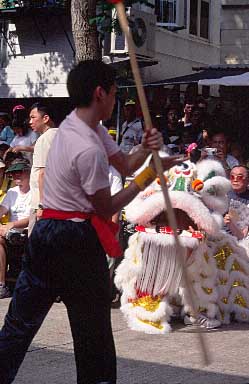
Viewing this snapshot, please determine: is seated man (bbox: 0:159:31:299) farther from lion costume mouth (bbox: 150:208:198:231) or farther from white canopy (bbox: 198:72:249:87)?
white canopy (bbox: 198:72:249:87)

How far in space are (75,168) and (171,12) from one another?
17553 millimetres

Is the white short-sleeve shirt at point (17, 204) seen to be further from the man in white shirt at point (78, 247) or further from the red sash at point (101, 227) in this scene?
the red sash at point (101, 227)

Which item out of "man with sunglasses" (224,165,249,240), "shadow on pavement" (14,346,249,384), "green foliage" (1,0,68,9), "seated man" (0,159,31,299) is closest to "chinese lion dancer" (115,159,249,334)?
"man with sunglasses" (224,165,249,240)

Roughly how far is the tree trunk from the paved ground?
3.26 meters

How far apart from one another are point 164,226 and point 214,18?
54.5ft

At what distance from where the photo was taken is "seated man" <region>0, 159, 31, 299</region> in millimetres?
9492

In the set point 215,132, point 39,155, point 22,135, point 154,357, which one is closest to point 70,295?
point 154,357

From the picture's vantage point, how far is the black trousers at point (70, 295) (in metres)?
4.43

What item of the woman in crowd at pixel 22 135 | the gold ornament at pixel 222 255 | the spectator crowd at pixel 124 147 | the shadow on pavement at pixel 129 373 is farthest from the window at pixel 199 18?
the shadow on pavement at pixel 129 373

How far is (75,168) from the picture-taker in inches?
170

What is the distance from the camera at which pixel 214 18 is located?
2342 cm

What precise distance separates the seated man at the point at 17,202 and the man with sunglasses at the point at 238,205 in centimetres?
228

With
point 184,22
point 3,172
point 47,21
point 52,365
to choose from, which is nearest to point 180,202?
point 52,365

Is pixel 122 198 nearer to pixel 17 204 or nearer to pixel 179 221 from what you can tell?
pixel 179 221
